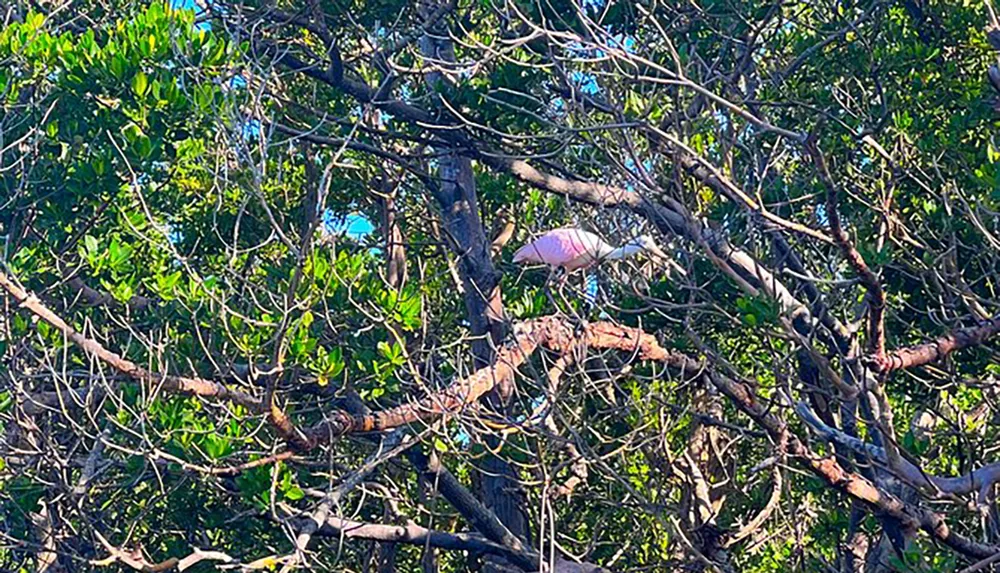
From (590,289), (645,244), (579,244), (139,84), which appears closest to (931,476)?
(645,244)

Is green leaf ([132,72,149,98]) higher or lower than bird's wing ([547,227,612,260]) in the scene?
higher

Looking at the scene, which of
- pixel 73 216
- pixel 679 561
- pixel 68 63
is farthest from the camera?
pixel 679 561

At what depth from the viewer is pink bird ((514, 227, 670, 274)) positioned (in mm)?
5237

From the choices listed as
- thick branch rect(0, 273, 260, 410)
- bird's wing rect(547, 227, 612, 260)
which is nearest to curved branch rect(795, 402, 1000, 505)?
bird's wing rect(547, 227, 612, 260)

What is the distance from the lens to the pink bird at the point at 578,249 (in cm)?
524

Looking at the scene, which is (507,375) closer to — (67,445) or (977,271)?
(977,271)

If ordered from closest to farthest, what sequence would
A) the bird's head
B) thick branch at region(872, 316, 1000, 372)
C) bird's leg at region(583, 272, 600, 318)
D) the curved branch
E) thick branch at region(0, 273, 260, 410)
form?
1. thick branch at region(0, 273, 260, 410)
2. the curved branch
3. the bird's head
4. thick branch at region(872, 316, 1000, 372)
5. bird's leg at region(583, 272, 600, 318)

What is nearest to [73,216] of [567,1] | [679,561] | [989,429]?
[567,1]

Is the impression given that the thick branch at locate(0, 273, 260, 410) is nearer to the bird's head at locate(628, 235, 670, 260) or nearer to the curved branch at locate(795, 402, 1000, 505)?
the bird's head at locate(628, 235, 670, 260)

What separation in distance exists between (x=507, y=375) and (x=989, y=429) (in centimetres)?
305

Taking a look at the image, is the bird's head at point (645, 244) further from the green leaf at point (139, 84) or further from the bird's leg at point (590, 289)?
the green leaf at point (139, 84)

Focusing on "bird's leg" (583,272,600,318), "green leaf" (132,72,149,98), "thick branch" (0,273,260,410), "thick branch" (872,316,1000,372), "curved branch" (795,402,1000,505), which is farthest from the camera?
"bird's leg" (583,272,600,318)

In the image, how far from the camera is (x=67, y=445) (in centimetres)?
725

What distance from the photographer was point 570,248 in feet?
18.4
